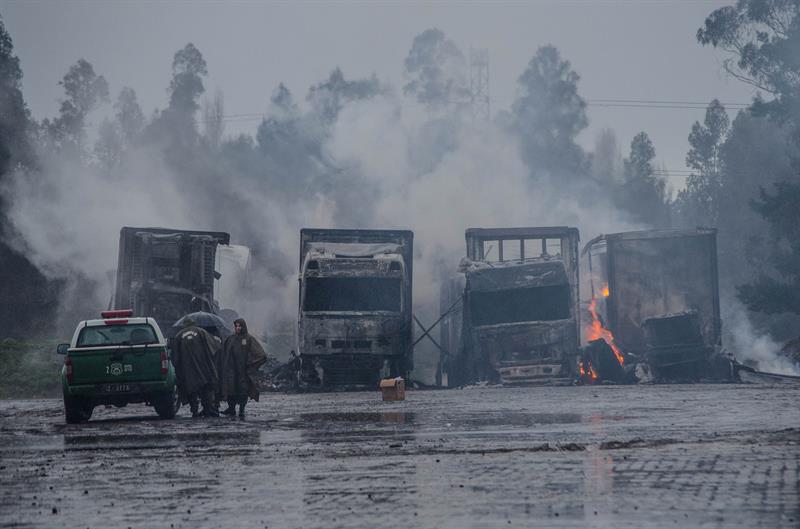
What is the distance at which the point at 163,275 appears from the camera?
98.6ft

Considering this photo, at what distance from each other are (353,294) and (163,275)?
14.9 feet

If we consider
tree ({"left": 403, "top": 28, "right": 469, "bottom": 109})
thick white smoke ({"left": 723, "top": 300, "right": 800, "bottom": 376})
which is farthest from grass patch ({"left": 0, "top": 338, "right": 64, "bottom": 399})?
tree ({"left": 403, "top": 28, "right": 469, "bottom": 109})

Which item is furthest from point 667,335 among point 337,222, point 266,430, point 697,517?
point 337,222

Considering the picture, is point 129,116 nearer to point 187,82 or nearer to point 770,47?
point 187,82

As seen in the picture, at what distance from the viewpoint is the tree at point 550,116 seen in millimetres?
99750

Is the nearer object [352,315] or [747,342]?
[352,315]

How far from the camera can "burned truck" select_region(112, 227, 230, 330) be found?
97.7ft

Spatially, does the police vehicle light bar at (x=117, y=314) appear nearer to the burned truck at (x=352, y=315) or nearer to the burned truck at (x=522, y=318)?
the burned truck at (x=352, y=315)

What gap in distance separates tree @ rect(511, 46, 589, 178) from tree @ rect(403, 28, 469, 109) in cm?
728

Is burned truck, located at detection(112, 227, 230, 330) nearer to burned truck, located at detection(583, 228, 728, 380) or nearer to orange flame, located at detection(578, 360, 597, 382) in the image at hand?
orange flame, located at detection(578, 360, 597, 382)

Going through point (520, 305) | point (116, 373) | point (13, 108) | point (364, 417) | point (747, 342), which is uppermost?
point (13, 108)

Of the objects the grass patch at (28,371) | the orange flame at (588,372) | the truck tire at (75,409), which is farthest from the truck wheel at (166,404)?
the grass patch at (28,371)

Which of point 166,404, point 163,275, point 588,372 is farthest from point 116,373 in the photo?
point 588,372

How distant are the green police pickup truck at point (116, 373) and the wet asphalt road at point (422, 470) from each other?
882 mm
